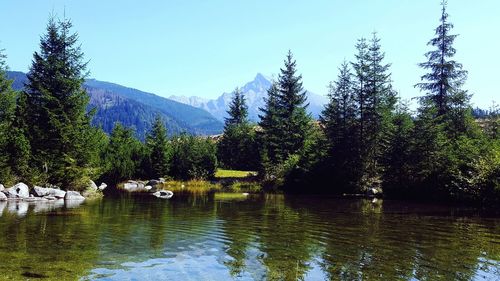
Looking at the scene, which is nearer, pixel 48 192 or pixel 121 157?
pixel 48 192

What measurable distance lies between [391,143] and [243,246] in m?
29.3

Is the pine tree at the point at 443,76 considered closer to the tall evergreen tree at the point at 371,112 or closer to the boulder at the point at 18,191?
the tall evergreen tree at the point at 371,112

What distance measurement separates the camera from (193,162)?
58281 millimetres

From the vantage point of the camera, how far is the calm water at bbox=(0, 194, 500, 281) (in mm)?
10727

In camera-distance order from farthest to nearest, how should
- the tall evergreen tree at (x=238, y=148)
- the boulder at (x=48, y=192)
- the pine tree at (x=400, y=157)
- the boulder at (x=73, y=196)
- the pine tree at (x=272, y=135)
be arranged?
the tall evergreen tree at (x=238, y=148)
the pine tree at (x=272, y=135)
the pine tree at (x=400, y=157)
the boulder at (x=73, y=196)
the boulder at (x=48, y=192)

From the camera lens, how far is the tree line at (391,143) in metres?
32.4

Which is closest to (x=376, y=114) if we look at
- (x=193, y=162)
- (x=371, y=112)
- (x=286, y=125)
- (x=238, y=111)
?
(x=371, y=112)

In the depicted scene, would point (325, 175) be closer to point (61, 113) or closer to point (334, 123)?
point (334, 123)

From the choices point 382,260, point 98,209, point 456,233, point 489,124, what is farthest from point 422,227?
point 489,124

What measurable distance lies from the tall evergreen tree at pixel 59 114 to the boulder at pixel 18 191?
10.2 feet

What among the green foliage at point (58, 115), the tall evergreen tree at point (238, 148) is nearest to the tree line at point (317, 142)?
the green foliage at point (58, 115)

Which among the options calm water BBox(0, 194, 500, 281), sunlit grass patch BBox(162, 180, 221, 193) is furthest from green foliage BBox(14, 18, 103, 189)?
sunlit grass patch BBox(162, 180, 221, 193)

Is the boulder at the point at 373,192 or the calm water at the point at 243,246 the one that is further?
the boulder at the point at 373,192

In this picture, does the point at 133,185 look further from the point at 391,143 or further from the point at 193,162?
the point at 391,143
